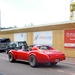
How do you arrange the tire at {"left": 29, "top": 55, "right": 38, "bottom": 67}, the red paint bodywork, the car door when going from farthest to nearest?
1. the car door
2. the tire at {"left": 29, "top": 55, "right": 38, "bottom": 67}
3. the red paint bodywork

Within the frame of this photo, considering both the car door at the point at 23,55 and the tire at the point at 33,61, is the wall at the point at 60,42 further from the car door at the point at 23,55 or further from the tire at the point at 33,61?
the tire at the point at 33,61

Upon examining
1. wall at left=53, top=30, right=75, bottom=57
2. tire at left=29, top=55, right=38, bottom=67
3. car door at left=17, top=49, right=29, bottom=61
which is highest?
wall at left=53, top=30, right=75, bottom=57

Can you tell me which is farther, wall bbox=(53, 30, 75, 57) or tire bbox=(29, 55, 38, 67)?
wall bbox=(53, 30, 75, 57)

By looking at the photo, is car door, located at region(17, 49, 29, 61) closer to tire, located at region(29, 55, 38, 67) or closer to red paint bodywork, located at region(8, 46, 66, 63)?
red paint bodywork, located at region(8, 46, 66, 63)

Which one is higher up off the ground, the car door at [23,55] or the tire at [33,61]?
the car door at [23,55]

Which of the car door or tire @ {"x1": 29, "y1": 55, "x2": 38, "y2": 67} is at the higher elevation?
the car door

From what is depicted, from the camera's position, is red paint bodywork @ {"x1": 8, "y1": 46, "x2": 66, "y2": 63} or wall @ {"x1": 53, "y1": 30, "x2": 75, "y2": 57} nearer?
red paint bodywork @ {"x1": 8, "y1": 46, "x2": 66, "y2": 63}

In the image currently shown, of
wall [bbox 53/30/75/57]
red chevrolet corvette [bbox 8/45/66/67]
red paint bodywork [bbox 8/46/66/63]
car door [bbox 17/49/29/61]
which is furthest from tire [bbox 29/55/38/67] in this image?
wall [bbox 53/30/75/57]

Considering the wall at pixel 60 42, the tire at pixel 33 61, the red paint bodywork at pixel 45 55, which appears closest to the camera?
the red paint bodywork at pixel 45 55

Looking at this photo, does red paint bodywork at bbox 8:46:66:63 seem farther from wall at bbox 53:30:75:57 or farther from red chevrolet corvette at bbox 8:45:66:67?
wall at bbox 53:30:75:57

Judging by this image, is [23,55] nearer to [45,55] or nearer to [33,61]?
[33,61]

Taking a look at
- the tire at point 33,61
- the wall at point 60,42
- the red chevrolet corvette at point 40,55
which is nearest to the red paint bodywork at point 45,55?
the red chevrolet corvette at point 40,55

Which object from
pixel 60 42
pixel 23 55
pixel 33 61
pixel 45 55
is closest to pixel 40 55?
pixel 45 55

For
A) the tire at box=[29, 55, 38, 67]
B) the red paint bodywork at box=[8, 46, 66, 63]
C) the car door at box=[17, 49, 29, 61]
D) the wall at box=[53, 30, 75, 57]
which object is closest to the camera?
the red paint bodywork at box=[8, 46, 66, 63]
